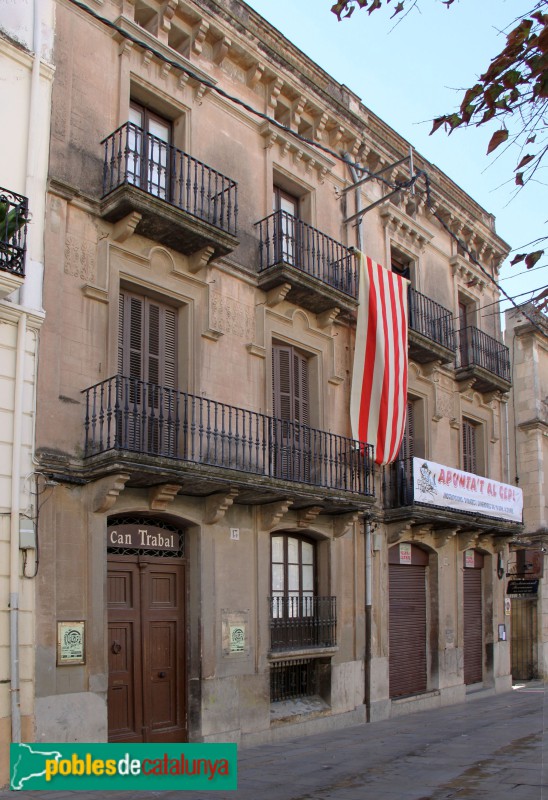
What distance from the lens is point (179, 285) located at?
1318 centimetres

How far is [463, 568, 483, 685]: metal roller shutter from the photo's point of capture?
66.5ft

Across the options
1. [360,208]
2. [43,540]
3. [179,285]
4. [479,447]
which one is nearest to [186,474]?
[43,540]

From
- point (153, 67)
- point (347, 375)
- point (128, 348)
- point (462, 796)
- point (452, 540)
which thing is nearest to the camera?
point (462, 796)

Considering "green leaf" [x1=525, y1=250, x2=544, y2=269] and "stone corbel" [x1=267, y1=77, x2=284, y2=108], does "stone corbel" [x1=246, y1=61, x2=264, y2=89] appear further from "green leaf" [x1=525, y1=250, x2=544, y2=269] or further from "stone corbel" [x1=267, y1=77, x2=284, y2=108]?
"green leaf" [x1=525, y1=250, x2=544, y2=269]

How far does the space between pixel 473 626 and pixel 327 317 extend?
932 cm

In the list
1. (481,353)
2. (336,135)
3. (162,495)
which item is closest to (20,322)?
(162,495)

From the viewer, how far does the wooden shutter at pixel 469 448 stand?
69.8ft

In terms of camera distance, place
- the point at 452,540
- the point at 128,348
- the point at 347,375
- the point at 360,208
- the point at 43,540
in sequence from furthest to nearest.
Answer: the point at 452,540, the point at 360,208, the point at 347,375, the point at 128,348, the point at 43,540

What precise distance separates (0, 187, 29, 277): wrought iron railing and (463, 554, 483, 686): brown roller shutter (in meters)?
14.1

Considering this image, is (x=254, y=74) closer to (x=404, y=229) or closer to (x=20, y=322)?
(x=404, y=229)

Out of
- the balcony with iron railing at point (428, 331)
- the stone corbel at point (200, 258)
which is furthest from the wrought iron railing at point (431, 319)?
the stone corbel at point (200, 258)

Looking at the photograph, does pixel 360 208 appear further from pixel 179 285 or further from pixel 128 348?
pixel 128 348

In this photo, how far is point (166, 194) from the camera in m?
13.3

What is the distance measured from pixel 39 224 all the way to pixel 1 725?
6.17m
